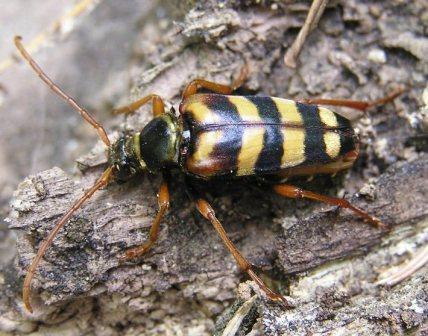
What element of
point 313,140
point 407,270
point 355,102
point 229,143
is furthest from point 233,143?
point 407,270

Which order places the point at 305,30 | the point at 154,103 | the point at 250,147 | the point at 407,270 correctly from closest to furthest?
the point at 407,270
the point at 250,147
the point at 154,103
the point at 305,30

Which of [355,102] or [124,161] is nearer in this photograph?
[124,161]

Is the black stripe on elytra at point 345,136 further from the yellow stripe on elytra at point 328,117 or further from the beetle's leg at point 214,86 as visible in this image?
the beetle's leg at point 214,86

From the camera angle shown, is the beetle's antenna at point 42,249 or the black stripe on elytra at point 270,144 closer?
the beetle's antenna at point 42,249

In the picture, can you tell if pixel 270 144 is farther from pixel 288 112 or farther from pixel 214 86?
pixel 214 86

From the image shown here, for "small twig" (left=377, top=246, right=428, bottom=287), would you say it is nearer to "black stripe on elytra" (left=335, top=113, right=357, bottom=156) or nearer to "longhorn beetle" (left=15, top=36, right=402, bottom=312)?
"longhorn beetle" (left=15, top=36, right=402, bottom=312)

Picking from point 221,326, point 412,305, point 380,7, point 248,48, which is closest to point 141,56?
point 248,48

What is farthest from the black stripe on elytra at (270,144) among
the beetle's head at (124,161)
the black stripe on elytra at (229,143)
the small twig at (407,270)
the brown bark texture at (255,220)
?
the small twig at (407,270)
